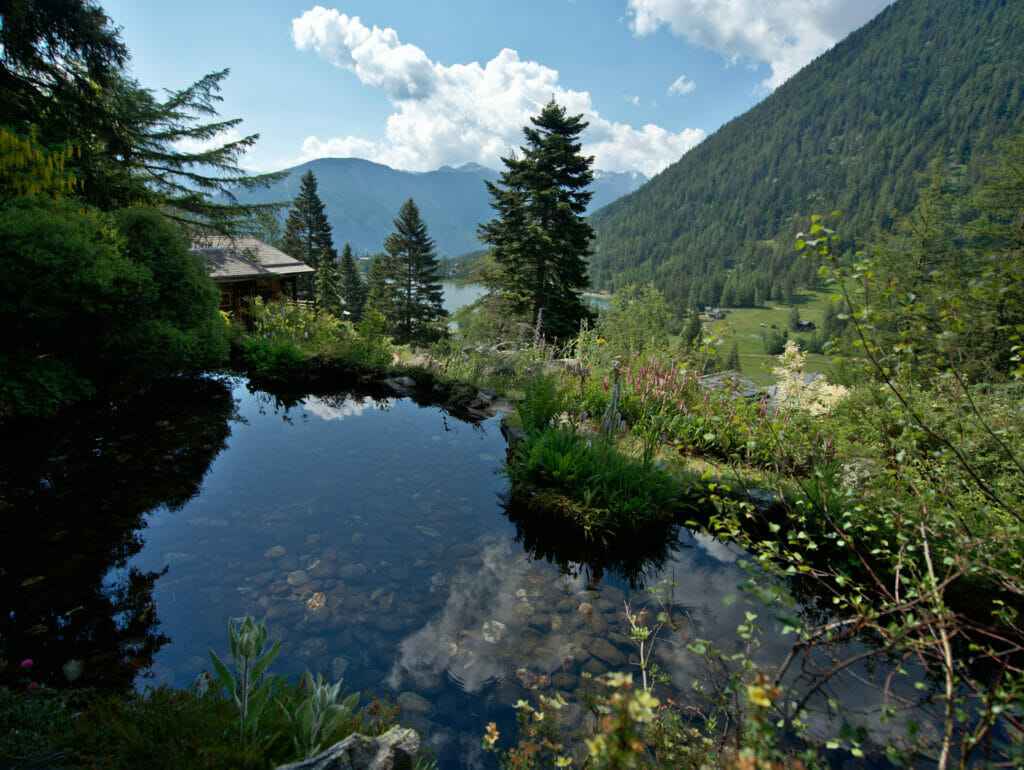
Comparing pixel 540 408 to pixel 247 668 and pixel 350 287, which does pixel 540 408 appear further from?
pixel 350 287

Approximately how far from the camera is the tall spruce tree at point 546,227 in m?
18.8

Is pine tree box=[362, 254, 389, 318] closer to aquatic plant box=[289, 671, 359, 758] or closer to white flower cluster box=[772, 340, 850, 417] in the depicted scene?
white flower cluster box=[772, 340, 850, 417]

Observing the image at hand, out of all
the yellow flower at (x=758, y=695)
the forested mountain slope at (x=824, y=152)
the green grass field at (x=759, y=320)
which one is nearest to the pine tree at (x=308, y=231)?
the yellow flower at (x=758, y=695)

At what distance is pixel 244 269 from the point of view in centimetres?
1596

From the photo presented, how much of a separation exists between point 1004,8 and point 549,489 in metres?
272

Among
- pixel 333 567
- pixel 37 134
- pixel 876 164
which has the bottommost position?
pixel 333 567

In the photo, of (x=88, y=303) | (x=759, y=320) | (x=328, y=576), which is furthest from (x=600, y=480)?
(x=759, y=320)

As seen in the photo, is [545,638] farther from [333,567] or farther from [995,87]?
[995,87]

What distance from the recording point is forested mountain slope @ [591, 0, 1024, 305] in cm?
12381

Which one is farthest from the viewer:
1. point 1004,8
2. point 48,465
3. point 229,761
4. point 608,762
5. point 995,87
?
point 1004,8

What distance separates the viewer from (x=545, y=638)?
3.40 meters

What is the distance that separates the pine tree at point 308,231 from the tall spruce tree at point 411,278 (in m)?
5.74

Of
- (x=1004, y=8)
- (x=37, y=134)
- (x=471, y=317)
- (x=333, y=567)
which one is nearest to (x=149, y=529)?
(x=333, y=567)

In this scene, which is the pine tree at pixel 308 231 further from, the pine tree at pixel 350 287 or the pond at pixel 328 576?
the pond at pixel 328 576
